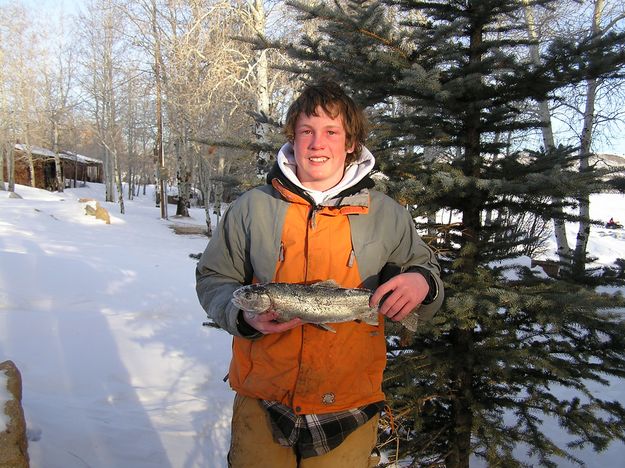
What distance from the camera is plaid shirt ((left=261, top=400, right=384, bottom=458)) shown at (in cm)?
190

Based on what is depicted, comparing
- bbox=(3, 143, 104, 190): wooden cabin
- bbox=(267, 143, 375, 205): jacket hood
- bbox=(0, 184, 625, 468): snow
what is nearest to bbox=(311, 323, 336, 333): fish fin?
bbox=(267, 143, 375, 205): jacket hood

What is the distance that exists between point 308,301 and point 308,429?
0.57 m

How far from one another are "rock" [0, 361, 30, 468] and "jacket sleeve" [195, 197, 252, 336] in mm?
1799

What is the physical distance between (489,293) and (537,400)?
1052 mm

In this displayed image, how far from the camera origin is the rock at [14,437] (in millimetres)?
2742

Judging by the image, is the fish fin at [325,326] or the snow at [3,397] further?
the snow at [3,397]

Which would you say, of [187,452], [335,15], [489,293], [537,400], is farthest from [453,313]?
[187,452]

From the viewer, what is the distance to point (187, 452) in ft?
13.1

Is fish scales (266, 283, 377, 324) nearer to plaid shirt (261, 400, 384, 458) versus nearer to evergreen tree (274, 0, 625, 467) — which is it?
plaid shirt (261, 400, 384, 458)

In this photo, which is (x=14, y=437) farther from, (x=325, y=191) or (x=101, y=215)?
(x=101, y=215)

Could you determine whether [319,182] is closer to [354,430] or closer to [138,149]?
[354,430]

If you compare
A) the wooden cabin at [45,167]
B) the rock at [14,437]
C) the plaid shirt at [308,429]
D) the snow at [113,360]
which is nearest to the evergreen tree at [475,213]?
the plaid shirt at [308,429]

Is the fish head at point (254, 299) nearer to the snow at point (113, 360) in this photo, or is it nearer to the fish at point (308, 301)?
the fish at point (308, 301)

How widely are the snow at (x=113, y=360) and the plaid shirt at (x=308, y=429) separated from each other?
7.55 feet
